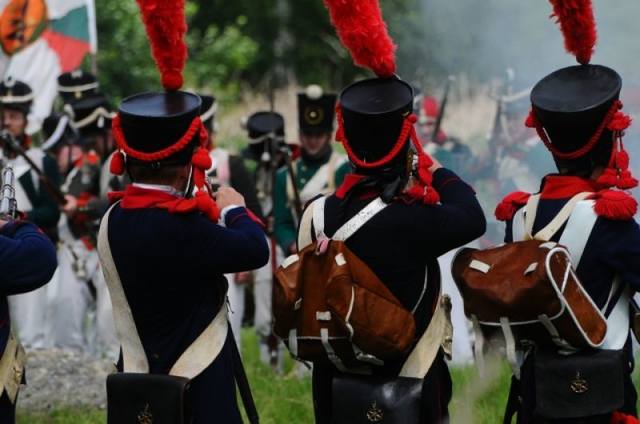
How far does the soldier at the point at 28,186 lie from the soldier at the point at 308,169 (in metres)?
1.91

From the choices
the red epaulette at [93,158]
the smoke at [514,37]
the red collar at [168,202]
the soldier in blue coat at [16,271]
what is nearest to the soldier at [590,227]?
the red collar at [168,202]

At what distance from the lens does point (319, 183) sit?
855 cm

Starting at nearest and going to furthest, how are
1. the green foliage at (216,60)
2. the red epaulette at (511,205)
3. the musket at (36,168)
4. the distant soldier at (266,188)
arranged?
the red epaulette at (511,205) < the distant soldier at (266,188) < the musket at (36,168) < the green foliage at (216,60)

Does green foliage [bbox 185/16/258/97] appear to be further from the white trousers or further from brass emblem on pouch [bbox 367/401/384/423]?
brass emblem on pouch [bbox 367/401/384/423]

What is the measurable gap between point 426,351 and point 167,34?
4.93ft

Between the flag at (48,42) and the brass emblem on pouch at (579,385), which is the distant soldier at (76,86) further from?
the brass emblem on pouch at (579,385)

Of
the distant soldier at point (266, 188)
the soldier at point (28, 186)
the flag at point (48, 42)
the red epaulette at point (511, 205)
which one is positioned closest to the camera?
the red epaulette at point (511, 205)

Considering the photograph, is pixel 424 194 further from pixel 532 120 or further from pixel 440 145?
pixel 440 145

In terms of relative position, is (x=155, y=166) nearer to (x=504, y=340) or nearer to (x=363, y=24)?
(x=363, y=24)

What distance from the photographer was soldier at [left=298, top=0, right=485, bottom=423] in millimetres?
4434

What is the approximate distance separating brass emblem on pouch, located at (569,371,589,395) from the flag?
8.34 metres

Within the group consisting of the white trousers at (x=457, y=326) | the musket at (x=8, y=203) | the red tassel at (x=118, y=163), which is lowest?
the white trousers at (x=457, y=326)

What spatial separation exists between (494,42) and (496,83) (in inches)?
17.1

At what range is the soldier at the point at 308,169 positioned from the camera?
8.44 m
